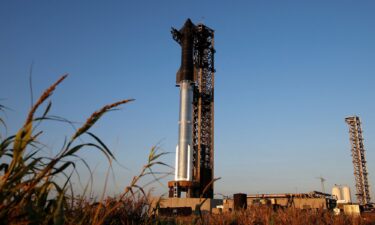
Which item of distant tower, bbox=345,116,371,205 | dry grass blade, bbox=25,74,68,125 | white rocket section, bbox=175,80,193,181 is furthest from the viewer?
distant tower, bbox=345,116,371,205

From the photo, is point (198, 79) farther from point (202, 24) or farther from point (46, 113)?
point (46, 113)

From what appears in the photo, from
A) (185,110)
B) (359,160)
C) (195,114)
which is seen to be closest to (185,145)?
(185,110)

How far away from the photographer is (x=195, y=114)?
64312 millimetres

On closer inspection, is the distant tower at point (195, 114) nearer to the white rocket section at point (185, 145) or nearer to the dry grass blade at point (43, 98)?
the white rocket section at point (185, 145)

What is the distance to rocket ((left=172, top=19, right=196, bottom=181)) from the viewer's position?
53.4 meters

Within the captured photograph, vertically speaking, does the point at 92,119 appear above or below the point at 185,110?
below

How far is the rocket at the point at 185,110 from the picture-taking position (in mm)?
53375

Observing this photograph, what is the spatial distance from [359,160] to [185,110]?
4950 centimetres

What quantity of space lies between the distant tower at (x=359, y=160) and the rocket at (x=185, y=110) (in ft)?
151

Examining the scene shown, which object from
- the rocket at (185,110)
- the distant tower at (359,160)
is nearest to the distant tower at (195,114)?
the rocket at (185,110)

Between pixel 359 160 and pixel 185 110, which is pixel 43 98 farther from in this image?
pixel 359 160

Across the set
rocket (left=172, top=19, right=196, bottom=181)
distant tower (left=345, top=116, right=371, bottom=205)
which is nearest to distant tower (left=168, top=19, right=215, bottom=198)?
rocket (left=172, top=19, right=196, bottom=181)

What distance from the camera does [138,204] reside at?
5.56 m

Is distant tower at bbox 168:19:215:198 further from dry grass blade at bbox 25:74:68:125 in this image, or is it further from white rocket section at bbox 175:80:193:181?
dry grass blade at bbox 25:74:68:125
